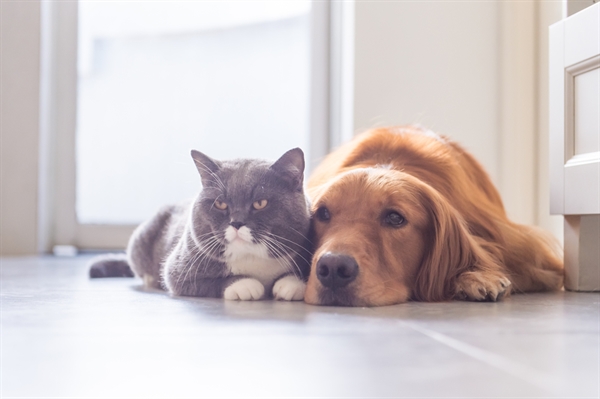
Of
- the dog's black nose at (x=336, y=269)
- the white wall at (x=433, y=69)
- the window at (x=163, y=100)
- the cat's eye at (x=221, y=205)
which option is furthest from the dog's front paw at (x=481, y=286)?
the window at (x=163, y=100)

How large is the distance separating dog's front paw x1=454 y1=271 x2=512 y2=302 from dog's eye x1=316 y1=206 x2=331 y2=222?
38 cm

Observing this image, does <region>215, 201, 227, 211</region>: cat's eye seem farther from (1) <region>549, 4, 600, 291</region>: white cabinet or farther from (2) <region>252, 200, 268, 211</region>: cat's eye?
(1) <region>549, 4, 600, 291</region>: white cabinet

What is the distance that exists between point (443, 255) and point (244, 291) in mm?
525

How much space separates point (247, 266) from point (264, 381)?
798 mm

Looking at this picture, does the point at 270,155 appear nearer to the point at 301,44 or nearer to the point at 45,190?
the point at 301,44

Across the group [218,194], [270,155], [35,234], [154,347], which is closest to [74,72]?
[35,234]

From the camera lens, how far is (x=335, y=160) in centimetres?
206

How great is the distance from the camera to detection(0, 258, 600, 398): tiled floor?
688mm

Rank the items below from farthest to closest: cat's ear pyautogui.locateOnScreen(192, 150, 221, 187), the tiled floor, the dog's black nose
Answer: cat's ear pyautogui.locateOnScreen(192, 150, 221, 187) < the dog's black nose < the tiled floor

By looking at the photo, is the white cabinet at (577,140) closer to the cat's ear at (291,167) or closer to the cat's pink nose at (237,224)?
the cat's ear at (291,167)

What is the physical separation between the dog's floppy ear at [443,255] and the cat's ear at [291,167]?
333 mm

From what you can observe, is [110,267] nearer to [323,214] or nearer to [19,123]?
[323,214]

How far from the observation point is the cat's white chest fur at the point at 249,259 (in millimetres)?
1429

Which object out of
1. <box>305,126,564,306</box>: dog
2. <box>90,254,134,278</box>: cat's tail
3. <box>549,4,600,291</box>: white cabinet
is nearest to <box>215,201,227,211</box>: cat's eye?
<box>305,126,564,306</box>: dog
